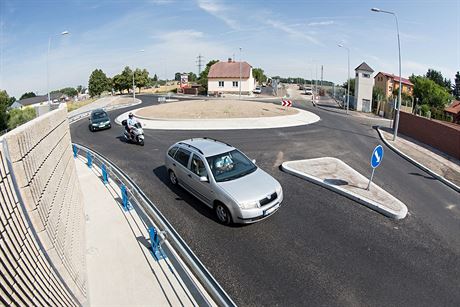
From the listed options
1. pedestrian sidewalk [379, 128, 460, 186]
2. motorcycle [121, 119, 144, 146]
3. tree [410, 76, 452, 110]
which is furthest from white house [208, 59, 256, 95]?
motorcycle [121, 119, 144, 146]

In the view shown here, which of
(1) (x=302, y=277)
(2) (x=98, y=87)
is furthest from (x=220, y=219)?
(2) (x=98, y=87)

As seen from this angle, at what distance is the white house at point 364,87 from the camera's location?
3875cm

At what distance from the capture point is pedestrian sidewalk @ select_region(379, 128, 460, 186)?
43.5 feet

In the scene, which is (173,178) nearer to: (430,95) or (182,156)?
(182,156)

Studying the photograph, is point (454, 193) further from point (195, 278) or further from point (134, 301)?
point (134, 301)

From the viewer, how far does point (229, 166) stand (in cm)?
820

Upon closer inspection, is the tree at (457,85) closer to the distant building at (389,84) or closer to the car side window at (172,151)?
the distant building at (389,84)

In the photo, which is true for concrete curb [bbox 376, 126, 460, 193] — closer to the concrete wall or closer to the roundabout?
the roundabout

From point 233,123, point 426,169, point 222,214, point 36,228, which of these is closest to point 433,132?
point 426,169

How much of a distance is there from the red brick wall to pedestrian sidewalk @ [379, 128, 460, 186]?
371 millimetres

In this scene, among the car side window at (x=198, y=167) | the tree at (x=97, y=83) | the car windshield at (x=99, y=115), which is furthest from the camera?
the tree at (x=97, y=83)

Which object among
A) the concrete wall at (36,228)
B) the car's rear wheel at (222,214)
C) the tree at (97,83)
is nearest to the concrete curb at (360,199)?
the car's rear wheel at (222,214)

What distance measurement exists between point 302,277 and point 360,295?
1050mm

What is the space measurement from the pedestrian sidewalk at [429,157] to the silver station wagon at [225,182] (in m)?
9.50
